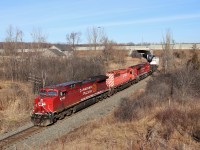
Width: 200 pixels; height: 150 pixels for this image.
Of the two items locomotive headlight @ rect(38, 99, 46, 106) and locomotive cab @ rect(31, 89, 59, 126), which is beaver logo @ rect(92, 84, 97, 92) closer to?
locomotive cab @ rect(31, 89, 59, 126)

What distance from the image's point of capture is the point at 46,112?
2127 centimetres

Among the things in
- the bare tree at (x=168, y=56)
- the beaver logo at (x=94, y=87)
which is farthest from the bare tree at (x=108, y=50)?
the beaver logo at (x=94, y=87)

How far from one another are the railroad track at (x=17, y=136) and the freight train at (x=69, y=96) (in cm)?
77

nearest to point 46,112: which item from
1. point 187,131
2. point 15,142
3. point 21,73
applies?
point 15,142

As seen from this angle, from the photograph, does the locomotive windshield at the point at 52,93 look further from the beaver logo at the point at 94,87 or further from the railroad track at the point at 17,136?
the beaver logo at the point at 94,87

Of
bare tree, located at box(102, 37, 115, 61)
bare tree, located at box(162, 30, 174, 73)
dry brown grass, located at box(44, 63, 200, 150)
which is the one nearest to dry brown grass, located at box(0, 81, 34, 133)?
dry brown grass, located at box(44, 63, 200, 150)

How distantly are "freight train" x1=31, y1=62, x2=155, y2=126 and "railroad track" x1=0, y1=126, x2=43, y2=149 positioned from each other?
766 mm

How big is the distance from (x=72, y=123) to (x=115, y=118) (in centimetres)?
333

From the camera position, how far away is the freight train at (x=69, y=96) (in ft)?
69.5

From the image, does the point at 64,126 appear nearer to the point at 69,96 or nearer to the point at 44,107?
the point at 44,107

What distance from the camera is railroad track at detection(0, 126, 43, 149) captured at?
17.1m

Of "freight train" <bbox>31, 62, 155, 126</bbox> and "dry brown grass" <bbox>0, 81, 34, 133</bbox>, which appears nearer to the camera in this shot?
"freight train" <bbox>31, 62, 155, 126</bbox>

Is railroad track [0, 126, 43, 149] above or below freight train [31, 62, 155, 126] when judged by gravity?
below

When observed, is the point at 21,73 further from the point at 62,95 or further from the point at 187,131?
the point at 187,131
